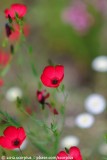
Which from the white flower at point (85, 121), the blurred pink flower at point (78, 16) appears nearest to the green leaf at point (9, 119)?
the white flower at point (85, 121)

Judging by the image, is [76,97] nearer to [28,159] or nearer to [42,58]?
[42,58]

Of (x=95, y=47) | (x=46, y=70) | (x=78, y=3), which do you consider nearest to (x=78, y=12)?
(x=78, y=3)

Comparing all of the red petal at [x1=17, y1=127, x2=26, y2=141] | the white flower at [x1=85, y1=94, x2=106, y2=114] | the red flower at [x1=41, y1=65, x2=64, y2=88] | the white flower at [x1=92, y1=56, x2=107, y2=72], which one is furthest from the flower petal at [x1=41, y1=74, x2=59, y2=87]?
the white flower at [x1=92, y1=56, x2=107, y2=72]

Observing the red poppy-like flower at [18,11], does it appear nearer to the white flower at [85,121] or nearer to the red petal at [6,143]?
the red petal at [6,143]

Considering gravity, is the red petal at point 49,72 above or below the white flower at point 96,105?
below

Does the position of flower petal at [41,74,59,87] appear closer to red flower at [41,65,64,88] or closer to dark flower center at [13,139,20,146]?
red flower at [41,65,64,88]

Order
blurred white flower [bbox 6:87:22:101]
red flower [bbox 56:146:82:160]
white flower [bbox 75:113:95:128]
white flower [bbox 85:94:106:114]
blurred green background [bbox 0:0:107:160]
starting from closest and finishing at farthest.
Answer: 1. red flower [bbox 56:146:82:160]
2. white flower [bbox 75:113:95:128]
3. white flower [bbox 85:94:106:114]
4. blurred white flower [bbox 6:87:22:101]
5. blurred green background [bbox 0:0:107:160]

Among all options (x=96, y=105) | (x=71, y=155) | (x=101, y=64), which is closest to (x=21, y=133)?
(x=71, y=155)
